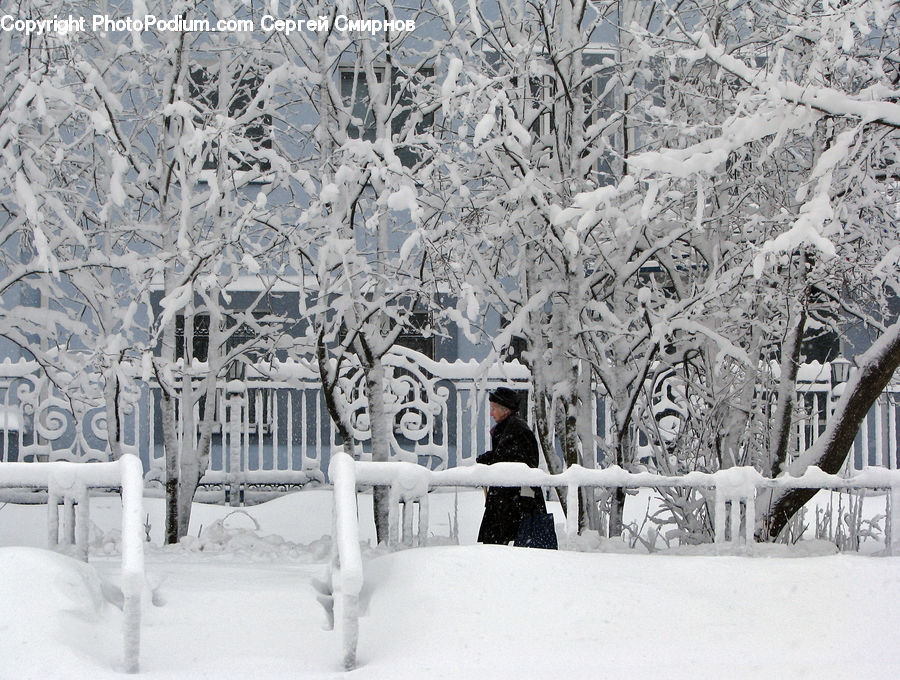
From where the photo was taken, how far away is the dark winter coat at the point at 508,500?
21.4 ft

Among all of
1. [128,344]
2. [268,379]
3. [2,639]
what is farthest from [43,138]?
[2,639]

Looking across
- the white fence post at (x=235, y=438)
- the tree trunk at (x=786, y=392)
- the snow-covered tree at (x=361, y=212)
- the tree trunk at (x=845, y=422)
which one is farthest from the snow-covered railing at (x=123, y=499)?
the tree trunk at (x=786, y=392)

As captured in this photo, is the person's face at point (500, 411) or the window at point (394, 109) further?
the window at point (394, 109)

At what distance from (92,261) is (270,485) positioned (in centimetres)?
328

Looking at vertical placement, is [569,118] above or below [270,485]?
above

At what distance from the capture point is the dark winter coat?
21.4 ft

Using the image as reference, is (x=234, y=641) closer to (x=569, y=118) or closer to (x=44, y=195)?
(x=44, y=195)

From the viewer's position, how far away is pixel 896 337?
5992mm

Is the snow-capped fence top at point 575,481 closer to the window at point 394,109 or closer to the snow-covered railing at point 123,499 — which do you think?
the snow-covered railing at point 123,499

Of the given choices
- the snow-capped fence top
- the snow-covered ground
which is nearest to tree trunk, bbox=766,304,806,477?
the snow-capped fence top

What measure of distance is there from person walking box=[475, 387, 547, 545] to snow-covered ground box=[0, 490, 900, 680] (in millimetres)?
1564

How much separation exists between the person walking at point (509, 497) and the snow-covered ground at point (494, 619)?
156cm

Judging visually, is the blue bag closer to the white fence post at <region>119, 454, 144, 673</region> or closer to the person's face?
the person's face

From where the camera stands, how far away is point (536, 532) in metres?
6.44
